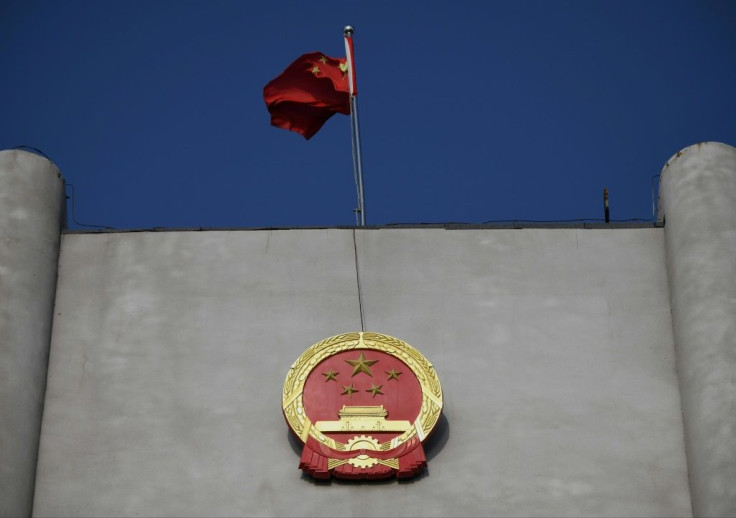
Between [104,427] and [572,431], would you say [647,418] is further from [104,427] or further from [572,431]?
[104,427]

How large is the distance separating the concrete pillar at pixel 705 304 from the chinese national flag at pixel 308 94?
505 centimetres

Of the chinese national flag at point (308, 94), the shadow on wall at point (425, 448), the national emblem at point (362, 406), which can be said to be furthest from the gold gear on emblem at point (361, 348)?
the chinese national flag at point (308, 94)

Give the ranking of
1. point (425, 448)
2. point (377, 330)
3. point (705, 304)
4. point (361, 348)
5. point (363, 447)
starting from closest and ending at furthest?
point (363, 447)
point (425, 448)
point (705, 304)
point (361, 348)
point (377, 330)

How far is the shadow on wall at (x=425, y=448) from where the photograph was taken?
21.0m

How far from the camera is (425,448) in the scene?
21203mm

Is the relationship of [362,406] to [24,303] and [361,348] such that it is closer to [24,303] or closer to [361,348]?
[361,348]

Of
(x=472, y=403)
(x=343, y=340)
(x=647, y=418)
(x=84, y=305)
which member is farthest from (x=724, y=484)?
(x=84, y=305)

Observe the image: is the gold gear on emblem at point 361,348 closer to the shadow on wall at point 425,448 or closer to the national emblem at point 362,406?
the national emblem at point 362,406

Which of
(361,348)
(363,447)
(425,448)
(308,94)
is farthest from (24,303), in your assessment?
(308,94)

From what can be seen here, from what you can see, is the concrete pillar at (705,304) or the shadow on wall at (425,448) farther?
the shadow on wall at (425,448)

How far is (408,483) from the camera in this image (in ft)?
68.8

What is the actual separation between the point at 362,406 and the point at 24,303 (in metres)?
4.34

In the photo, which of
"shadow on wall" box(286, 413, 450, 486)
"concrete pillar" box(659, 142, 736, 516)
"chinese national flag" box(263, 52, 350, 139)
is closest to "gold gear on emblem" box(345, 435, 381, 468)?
"shadow on wall" box(286, 413, 450, 486)

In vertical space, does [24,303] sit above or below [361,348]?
above
